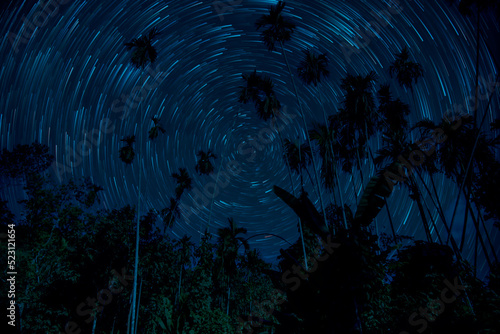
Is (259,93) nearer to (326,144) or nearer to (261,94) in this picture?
(261,94)

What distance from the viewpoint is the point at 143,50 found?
2462 cm

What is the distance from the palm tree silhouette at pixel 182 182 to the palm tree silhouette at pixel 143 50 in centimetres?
2024

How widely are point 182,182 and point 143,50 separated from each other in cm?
2178

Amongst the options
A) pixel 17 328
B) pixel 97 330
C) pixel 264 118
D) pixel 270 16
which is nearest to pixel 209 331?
pixel 17 328

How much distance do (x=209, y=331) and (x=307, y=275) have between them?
13543 millimetres

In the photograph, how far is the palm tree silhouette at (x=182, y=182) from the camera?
133ft

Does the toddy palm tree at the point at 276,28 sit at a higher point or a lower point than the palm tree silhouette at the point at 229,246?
higher

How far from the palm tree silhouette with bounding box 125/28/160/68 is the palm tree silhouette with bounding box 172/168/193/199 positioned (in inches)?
797

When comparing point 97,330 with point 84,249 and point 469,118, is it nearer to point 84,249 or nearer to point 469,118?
point 84,249

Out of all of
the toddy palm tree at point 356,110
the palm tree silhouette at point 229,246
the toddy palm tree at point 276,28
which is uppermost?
the toddy palm tree at point 276,28

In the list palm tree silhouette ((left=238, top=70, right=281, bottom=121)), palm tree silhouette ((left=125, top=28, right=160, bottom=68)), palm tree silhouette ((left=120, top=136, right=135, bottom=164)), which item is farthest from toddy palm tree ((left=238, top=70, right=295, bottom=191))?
palm tree silhouette ((left=120, top=136, right=135, bottom=164))

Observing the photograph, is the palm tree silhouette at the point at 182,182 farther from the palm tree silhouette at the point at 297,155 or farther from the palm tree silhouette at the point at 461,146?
the palm tree silhouette at the point at 461,146

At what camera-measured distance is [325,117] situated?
2494cm

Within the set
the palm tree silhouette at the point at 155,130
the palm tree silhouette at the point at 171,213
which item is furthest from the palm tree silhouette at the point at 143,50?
the palm tree silhouette at the point at 171,213
